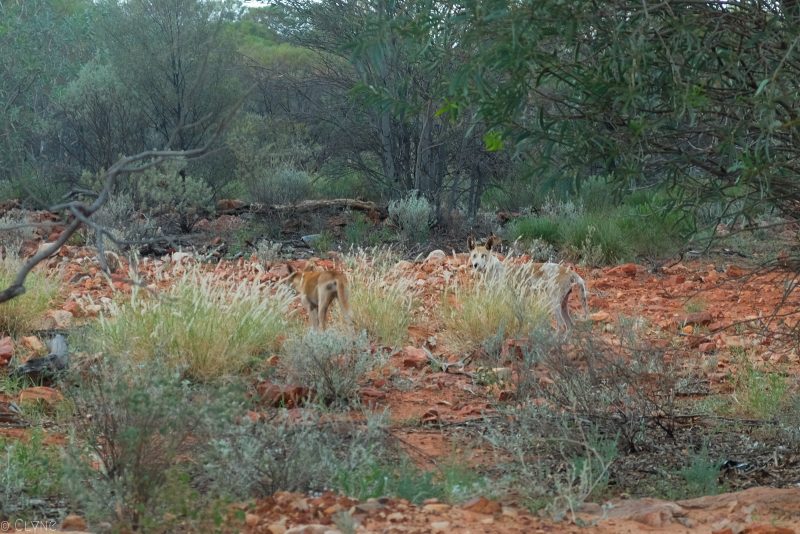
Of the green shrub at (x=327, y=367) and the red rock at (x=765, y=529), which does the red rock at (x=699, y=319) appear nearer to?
the green shrub at (x=327, y=367)

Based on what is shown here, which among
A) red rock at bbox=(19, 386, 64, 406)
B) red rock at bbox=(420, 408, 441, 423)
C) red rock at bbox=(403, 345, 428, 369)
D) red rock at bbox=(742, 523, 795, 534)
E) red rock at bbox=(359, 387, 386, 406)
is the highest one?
red rock at bbox=(742, 523, 795, 534)

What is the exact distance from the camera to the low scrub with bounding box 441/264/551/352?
827 cm

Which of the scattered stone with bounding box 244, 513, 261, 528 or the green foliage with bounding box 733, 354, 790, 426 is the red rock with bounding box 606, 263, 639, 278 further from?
the scattered stone with bounding box 244, 513, 261, 528

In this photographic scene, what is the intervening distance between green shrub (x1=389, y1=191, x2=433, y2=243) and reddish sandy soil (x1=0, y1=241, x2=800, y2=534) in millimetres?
1890

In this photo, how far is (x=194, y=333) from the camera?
6.76 meters

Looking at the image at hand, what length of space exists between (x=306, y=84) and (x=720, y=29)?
53.9 feet

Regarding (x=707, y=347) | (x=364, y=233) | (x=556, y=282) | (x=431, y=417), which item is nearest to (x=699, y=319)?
(x=707, y=347)

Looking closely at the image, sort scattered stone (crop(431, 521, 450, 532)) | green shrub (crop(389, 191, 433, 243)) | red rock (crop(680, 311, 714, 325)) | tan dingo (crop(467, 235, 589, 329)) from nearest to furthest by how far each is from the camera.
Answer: scattered stone (crop(431, 521, 450, 532))
tan dingo (crop(467, 235, 589, 329))
red rock (crop(680, 311, 714, 325))
green shrub (crop(389, 191, 433, 243))

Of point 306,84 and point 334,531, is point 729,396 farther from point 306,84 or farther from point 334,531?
point 306,84

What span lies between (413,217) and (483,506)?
37.7 ft

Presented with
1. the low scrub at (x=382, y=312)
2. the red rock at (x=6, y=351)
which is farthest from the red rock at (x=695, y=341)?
the red rock at (x=6, y=351)

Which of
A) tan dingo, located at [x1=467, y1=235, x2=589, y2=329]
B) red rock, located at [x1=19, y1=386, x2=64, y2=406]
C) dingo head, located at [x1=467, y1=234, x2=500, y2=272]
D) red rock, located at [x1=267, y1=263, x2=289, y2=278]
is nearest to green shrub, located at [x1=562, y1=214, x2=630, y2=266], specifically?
dingo head, located at [x1=467, y1=234, x2=500, y2=272]

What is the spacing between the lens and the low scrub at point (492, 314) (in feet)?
27.1

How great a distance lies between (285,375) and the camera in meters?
6.87
